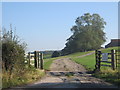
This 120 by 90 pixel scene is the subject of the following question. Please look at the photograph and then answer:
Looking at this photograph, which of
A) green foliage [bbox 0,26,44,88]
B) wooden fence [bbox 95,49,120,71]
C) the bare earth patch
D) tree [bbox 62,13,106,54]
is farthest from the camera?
tree [bbox 62,13,106,54]

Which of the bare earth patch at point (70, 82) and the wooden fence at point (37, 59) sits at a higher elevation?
the wooden fence at point (37, 59)

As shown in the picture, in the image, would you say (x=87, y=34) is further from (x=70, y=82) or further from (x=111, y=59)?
(x=70, y=82)

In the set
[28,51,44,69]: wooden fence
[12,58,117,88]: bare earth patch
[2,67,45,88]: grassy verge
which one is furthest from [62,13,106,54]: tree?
[2,67,45,88]: grassy verge

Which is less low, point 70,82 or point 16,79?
point 16,79

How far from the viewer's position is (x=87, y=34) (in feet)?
242

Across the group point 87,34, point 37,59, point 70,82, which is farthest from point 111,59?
point 87,34

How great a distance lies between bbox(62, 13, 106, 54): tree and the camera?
74.2 m

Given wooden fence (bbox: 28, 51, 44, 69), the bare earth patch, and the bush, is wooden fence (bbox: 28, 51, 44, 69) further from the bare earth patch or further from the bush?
the bush

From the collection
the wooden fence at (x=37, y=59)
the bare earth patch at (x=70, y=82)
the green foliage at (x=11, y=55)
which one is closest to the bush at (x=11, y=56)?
the green foliage at (x=11, y=55)

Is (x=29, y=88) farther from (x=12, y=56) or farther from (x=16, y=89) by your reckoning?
(x=12, y=56)

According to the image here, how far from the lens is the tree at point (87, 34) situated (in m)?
74.2

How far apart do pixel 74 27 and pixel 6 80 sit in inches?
2675

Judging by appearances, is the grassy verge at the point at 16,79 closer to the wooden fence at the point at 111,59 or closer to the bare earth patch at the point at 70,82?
the bare earth patch at the point at 70,82

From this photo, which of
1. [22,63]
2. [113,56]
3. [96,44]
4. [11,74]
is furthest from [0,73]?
[96,44]
